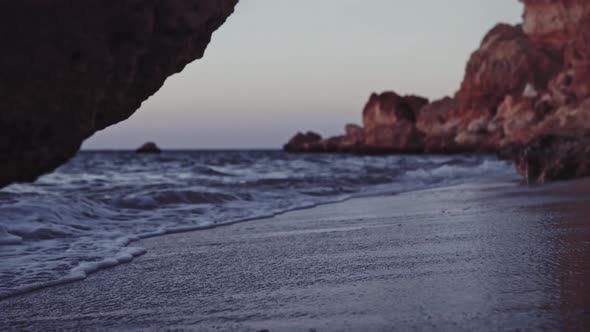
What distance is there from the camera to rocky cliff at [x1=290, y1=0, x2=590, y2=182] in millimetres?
47156

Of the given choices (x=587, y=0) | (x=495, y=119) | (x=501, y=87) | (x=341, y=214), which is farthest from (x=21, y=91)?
(x=501, y=87)

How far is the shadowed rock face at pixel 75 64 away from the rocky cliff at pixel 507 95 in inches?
1531

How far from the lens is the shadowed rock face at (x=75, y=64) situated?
186 centimetres

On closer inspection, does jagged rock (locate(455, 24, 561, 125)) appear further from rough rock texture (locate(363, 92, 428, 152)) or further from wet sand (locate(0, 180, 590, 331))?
wet sand (locate(0, 180, 590, 331))

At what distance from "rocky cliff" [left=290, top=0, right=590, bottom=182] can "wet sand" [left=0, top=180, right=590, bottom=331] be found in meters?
37.4

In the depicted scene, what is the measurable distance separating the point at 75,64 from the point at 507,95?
6640cm

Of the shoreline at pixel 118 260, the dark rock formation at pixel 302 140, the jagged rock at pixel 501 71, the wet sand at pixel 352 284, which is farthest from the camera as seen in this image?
the dark rock formation at pixel 302 140

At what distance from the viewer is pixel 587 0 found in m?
51.2

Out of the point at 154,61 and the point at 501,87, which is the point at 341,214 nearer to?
the point at 154,61

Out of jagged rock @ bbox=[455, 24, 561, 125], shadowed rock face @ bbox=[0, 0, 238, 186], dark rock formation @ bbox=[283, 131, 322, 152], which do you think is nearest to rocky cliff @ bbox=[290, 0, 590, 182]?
jagged rock @ bbox=[455, 24, 561, 125]

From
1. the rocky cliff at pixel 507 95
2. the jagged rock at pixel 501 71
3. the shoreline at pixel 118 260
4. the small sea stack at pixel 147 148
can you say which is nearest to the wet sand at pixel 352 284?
the shoreline at pixel 118 260

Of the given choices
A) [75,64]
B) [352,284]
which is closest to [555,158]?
[352,284]

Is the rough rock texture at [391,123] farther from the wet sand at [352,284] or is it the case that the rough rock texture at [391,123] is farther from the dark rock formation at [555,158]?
the wet sand at [352,284]

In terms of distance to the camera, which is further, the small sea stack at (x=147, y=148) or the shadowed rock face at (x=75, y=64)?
the small sea stack at (x=147, y=148)
